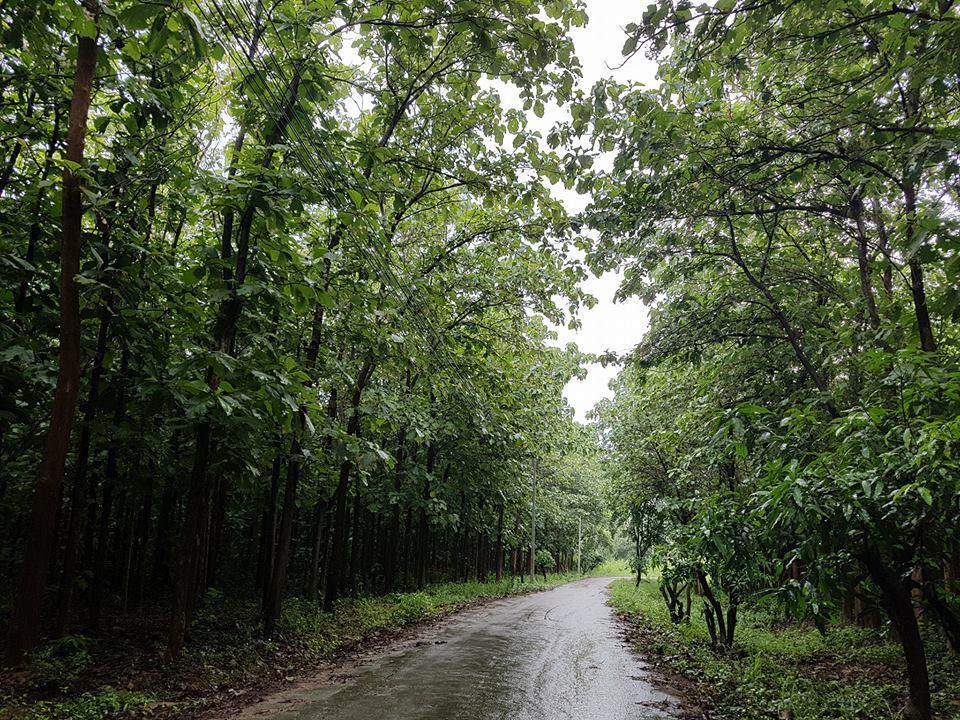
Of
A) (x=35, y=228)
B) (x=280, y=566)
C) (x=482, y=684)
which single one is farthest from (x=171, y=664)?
(x=35, y=228)

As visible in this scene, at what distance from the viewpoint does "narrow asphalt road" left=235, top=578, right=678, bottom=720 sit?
6527mm

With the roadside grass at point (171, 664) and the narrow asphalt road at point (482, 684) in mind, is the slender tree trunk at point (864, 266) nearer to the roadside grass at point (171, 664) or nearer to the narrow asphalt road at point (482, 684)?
the narrow asphalt road at point (482, 684)

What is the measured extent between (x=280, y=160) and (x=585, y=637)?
11966mm

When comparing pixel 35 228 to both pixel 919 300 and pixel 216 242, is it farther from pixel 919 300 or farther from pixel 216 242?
pixel 919 300

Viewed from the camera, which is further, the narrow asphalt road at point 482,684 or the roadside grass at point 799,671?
the roadside grass at point 799,671

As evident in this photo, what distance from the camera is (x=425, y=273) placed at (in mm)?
12102

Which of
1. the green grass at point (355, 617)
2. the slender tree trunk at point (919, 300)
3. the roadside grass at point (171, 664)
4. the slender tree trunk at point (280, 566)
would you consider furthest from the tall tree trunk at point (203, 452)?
the slender tree trunk at point (919, 300)

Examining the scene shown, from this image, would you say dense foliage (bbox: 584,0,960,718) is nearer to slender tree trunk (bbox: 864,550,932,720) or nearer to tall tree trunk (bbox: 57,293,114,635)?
slender tree trunk (bbox: 864,550,932,720)

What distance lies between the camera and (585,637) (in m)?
13.3

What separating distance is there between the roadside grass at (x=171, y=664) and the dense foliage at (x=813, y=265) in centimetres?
610

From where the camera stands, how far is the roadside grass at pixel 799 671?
673cm

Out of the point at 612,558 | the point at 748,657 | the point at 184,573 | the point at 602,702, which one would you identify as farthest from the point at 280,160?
the point at 612,558

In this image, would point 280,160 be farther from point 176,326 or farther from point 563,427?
point 563,427

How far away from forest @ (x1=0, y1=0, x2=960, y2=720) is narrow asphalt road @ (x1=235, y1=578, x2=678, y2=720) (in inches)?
46.3
